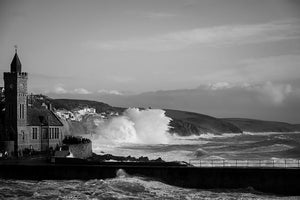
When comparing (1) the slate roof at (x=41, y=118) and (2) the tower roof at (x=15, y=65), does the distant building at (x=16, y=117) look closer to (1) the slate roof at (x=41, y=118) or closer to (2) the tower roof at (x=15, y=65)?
(2) the tower roof at (x=15, y=65)

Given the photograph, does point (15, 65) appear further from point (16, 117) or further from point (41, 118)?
point (41, 118)

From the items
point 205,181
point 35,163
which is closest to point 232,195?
point 205,181

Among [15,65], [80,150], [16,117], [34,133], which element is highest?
[15,65]

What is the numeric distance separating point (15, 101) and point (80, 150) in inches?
312

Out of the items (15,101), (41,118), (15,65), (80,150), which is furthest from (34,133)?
(15,65)

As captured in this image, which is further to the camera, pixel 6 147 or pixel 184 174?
pixel 6 147

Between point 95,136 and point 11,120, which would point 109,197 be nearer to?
point 11,120

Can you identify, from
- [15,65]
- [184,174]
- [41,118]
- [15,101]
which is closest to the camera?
[184,174]

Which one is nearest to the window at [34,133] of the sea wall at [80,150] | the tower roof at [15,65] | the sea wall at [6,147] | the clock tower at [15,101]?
the clock tower at [15,101]

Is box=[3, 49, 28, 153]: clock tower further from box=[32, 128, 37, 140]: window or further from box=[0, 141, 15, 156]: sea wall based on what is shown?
box=[32, 128, 37, 140]: window

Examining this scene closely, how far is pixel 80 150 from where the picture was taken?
52062 mm

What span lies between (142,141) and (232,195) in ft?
237

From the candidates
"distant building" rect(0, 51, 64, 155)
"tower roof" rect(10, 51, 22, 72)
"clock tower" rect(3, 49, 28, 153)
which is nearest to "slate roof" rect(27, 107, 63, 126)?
"distant building" rect(0, 51, 64, 155)

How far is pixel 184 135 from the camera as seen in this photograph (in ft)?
538
